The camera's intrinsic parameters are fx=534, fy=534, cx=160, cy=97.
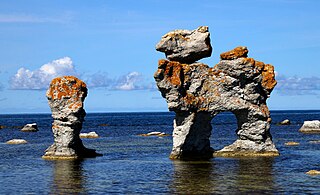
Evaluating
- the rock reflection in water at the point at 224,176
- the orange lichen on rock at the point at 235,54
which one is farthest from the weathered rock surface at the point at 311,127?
the rock reflection in water at the point at 224,176

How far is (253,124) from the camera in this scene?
58500 millimetres

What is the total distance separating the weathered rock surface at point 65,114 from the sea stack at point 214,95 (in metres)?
10.6

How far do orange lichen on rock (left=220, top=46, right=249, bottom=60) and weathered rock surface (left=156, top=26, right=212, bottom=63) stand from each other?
1649 millimetres

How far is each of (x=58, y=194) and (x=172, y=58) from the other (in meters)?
26.1

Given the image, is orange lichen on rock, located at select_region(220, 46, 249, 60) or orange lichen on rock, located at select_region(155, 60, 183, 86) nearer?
orange lichen on rock, located at select_region(155, 60, 183, 86)

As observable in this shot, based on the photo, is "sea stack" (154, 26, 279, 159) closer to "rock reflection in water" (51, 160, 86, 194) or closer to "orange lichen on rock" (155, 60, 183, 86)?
"orange lichen on rock" (155, 60, 183, 86)

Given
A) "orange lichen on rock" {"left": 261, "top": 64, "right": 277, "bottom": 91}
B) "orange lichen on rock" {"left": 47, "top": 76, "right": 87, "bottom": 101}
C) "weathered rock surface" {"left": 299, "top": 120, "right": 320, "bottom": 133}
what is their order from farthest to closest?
1. "weathered rock surface" {"left": 299, "top": 120, "right": 320, "bottom": 133}
2. "orange lichen on rock" {"left": 47, "top": 76, "right": 87, "bottom": 101}
3. "orange lichen on rock" {"left": 261, "top": 64, "right": 277, "bottom": 91}

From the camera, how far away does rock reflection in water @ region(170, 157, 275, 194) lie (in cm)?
3719

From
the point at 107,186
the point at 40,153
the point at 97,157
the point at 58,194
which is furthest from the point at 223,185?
the point at 40,153

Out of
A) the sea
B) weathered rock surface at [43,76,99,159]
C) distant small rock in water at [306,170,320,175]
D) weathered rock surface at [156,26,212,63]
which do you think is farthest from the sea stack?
distant small rock in water at [306,170,320,175]

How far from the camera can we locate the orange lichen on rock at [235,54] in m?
58.0

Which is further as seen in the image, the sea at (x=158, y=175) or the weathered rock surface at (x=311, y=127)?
the weathered rock surface at (x=311, y=127)

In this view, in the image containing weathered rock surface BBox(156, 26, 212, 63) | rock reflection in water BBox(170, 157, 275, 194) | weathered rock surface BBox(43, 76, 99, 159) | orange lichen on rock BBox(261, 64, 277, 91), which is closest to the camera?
rock reflection in water BBox(170, 157, 275, 194)

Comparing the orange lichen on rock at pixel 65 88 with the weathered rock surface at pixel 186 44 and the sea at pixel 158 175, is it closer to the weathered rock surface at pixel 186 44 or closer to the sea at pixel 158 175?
the sea at pixel 158 175
